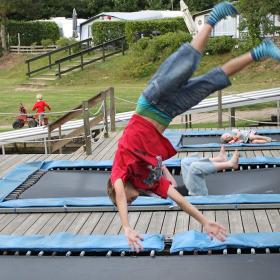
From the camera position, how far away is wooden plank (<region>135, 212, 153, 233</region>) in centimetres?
407

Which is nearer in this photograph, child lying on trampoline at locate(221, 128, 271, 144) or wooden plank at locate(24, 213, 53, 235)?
wooden plank at locate(24, 213, 53, 235)

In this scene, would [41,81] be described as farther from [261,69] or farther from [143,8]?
[143,8]

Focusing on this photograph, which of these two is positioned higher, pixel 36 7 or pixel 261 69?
pixel 36 7

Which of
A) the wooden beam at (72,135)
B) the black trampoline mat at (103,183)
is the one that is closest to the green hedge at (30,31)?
the wooden beam at (72,135)

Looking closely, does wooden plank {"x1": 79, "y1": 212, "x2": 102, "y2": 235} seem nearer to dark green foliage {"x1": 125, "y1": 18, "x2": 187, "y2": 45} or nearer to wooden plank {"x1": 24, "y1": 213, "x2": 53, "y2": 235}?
wooden plank {"x1": 24, "y1": 213, "x2": 53, "y2": 235}

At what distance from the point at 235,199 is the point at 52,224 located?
1.46 metres

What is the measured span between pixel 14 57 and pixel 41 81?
6667 millimetres

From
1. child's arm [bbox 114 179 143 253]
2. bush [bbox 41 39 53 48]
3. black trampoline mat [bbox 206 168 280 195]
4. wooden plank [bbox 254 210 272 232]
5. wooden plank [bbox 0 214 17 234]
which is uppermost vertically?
bush [bbox 41 39 53 48]

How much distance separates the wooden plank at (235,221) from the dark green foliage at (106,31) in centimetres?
2183

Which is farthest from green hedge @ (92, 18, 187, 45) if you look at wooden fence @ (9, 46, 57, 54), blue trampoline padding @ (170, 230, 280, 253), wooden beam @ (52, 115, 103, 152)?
blue trampoline padding @ (170, 230, 280, 253)

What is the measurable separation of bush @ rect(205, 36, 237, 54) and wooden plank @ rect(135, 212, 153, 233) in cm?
1605

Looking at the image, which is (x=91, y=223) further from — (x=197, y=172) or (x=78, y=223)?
(x=197, y=172)

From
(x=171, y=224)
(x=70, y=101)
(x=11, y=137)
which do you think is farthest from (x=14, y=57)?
(x=171, y=224)

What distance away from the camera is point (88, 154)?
6.79 metres
